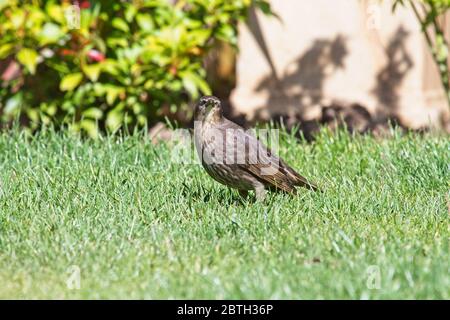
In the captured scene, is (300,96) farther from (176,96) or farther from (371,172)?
(371,172)

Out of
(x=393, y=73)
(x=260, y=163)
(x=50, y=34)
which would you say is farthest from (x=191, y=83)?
(x=393, y=73)

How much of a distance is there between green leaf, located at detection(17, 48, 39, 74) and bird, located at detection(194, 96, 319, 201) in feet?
6.89

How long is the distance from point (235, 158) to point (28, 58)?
249 centimetres

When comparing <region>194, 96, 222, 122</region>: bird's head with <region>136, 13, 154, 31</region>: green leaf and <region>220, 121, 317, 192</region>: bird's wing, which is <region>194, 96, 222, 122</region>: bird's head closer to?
<region>220, 121, 317, 192</region>: bird's wing

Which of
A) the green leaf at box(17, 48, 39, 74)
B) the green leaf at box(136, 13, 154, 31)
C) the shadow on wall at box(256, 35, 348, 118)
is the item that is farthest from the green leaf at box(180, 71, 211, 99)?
the shadow on wall at box(256, 35, 348, 118)

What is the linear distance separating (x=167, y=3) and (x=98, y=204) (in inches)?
112

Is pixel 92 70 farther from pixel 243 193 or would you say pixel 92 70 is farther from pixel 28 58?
pixel 243 193

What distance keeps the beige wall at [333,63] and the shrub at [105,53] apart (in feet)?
3.72

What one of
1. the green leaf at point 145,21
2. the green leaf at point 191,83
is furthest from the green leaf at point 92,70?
the green leaf at point 191,83

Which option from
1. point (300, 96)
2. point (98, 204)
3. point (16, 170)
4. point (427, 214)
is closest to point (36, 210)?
point (98, 204)

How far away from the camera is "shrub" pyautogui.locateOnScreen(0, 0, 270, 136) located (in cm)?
751

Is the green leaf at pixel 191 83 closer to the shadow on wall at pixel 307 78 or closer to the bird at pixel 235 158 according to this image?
the shadow on wall at pixel 307 78

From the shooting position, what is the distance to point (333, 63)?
9.20m

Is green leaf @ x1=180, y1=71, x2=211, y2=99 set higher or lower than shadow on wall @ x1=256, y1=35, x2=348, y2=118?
lower
